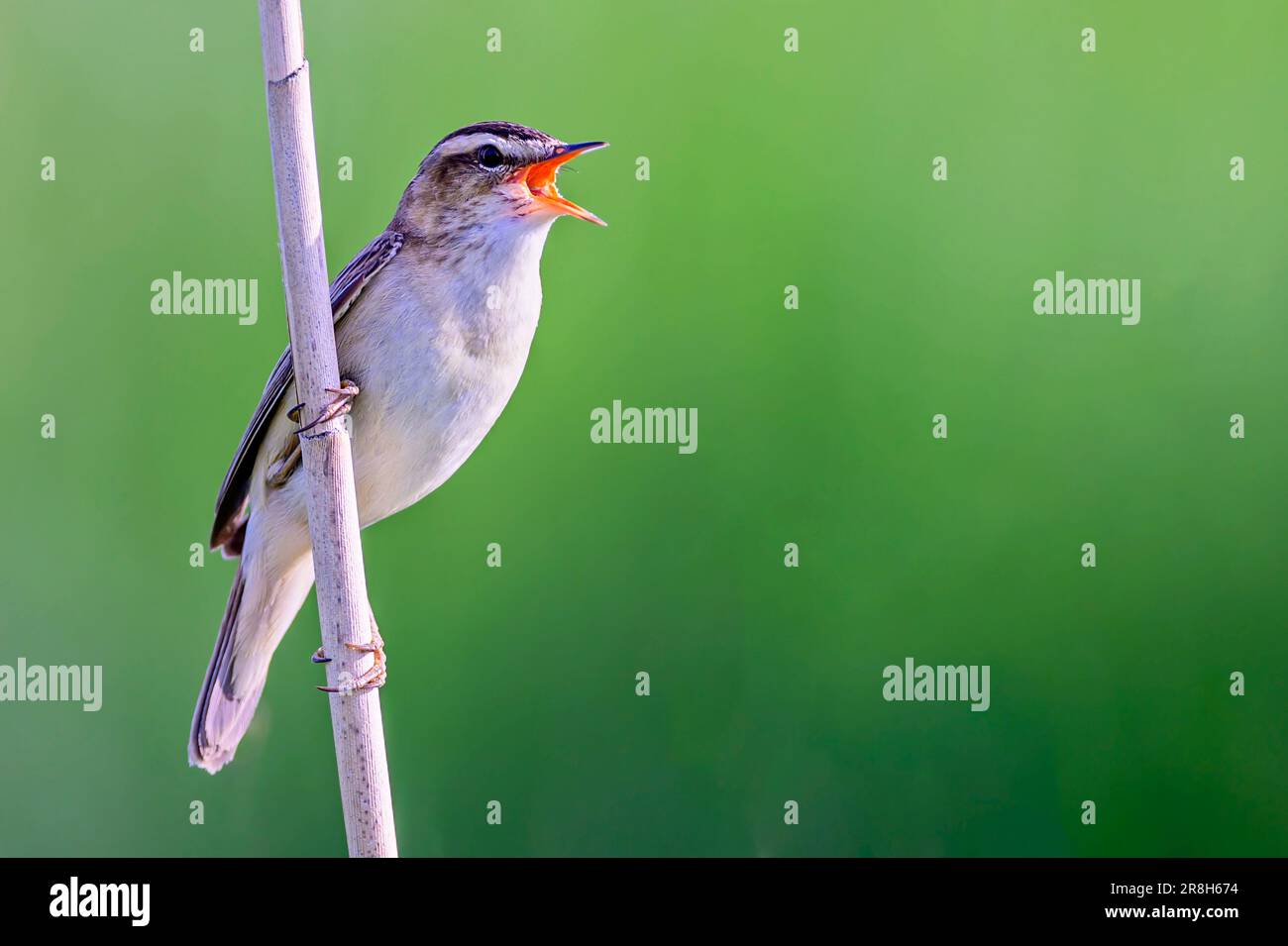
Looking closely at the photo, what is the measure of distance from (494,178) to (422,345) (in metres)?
0.52

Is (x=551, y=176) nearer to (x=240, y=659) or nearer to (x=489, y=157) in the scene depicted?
(x=489, y=157)

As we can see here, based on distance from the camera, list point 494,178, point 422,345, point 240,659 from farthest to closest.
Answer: point 240,659 → point 494,178 → point 422,345

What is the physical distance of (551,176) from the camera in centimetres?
357

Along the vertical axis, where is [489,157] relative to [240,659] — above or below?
above

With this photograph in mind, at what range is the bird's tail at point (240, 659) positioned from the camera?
3.80 m

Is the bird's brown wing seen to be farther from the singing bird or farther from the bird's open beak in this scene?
the bird's open beak

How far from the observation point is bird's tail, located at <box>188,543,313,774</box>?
3.80 meters

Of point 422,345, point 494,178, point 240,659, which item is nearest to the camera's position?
point 422,345

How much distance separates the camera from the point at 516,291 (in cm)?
351

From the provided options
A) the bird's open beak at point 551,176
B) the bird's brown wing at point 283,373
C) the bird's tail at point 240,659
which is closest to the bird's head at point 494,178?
the bird's open beak at point 551,176

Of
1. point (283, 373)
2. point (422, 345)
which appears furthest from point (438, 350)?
point (283, 373)

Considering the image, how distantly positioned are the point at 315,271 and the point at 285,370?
1074mm

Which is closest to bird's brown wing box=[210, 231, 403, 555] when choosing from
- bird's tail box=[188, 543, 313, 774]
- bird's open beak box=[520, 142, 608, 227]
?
bird's tail box=[188, 543, 313, 774]

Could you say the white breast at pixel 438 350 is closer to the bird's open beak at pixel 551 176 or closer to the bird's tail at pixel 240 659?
the bird's open beak at pixel 551 176
